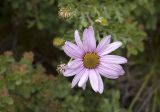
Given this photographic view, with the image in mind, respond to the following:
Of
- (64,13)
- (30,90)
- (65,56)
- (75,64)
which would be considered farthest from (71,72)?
Answer: (65,56)

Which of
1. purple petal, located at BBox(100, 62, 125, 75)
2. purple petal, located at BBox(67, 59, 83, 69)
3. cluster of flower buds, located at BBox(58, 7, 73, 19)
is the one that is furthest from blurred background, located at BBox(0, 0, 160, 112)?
purple petal, located at BBox(100, 62, 125, 75)

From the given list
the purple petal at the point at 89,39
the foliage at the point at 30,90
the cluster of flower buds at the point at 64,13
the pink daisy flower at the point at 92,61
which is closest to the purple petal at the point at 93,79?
the pink daisy flower at the point at 92,61

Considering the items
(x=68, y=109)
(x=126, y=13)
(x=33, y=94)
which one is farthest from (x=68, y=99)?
(x=126, y=13)

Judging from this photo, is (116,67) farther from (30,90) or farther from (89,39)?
(30,90)

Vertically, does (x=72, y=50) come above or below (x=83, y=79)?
above

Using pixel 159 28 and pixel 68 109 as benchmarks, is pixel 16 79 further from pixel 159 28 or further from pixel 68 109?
pixel 159 28

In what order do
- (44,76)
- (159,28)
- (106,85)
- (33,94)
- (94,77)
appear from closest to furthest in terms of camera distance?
(94,77)
(44,76)
(33,94)
(106,85)
(159,28)

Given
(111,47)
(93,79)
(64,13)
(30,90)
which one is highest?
(64,13)
